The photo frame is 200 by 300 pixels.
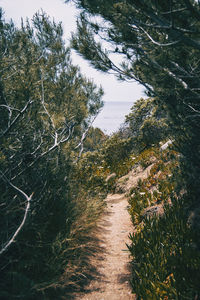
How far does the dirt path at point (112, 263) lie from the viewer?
126 inches

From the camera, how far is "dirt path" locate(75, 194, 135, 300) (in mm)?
3195

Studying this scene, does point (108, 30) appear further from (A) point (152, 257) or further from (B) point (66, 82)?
(A) point (152, 257)

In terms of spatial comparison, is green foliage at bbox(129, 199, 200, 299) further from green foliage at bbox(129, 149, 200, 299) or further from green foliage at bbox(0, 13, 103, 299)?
green foliage at bbox(0, 13, 103, 299)

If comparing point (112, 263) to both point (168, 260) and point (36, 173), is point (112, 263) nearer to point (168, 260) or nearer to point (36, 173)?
point (168, 260)

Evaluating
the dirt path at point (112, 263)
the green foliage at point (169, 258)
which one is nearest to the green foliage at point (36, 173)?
the dirt path at point (112, 263)

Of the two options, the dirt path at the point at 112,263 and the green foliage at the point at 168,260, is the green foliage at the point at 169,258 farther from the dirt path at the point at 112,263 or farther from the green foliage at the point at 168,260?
the dirt path at the point at 112,263

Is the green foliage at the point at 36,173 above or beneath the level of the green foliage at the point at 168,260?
above

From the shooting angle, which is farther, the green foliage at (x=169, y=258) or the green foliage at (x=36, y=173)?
the green foliage at (x=36, y=173)

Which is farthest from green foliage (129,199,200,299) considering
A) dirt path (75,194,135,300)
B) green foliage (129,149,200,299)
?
dirt path (75,194,135,300)

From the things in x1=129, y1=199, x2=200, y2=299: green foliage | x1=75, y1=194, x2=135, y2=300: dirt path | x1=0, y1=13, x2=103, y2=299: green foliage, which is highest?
x1=0, y1=13, x2=103, y2=299: green foliage

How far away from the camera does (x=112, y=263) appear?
4.08 metres

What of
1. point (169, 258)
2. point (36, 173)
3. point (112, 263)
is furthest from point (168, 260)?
point (36, 173)

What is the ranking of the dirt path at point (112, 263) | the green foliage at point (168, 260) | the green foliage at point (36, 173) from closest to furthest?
the green foliage at point (168, 260) < the green foliage at point (36, 173) < the dirt path at point (112, 263)

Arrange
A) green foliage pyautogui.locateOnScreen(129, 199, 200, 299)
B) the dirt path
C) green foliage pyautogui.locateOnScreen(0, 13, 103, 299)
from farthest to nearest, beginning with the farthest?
the dirt path < green foliage pyautogui.locateOnScreen(0, 13, 103, 299) < green foliage pyautogui.locateOnScreen(129, 199, 200, 299)
